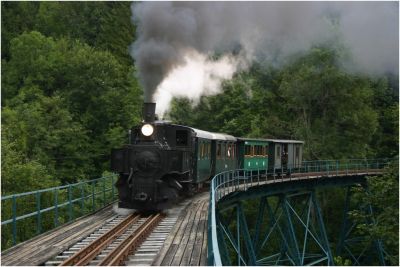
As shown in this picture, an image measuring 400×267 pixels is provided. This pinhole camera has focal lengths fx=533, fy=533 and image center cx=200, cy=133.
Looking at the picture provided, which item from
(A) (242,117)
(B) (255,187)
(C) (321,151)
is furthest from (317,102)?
(B) (255,187)

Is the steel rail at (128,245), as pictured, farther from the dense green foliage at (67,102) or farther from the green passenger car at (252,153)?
Answer: the dense green foliage at (67,102)

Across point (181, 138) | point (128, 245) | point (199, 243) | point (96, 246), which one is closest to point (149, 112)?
point (181, 138)

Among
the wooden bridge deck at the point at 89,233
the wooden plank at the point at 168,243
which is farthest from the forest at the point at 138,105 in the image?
the wooden plank at the point at 168,243

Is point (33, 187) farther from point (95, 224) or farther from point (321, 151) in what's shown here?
point (321, 151)

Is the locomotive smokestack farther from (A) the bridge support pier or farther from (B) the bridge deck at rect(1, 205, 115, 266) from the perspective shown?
(A) the bridge support pier

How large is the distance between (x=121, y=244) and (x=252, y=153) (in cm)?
1482

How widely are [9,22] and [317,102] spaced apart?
30.2 meters

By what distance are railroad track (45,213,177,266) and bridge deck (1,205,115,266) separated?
0.17 meters

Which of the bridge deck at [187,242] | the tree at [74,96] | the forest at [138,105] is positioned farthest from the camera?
the tree at [74,96]

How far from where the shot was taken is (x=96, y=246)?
10.1 m

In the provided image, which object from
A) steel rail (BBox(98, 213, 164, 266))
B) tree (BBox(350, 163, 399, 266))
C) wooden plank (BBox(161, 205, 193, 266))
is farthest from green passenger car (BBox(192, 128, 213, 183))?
tree (BBox(350, 163, 399, 266))

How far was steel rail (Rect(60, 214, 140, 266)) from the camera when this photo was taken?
8.82 m

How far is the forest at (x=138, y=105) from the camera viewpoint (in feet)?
111

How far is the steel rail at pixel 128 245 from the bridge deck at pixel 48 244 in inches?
40.6
